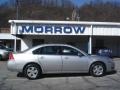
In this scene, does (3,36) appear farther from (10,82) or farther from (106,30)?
(10,82)

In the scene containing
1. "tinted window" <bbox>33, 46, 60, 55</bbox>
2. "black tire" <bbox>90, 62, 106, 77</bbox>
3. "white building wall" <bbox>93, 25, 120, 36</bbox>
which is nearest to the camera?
"tinted window" <bbox>33, 46, 60, 55</bbox>

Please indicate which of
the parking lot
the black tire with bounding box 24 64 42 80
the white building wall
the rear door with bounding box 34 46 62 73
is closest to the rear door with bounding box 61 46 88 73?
the rear door with bounding box 34 46 62 73

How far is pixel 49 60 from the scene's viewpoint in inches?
562

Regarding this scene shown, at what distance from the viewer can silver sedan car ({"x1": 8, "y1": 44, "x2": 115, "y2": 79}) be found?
46.4 feet

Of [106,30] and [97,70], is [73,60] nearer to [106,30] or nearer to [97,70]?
[97,70]

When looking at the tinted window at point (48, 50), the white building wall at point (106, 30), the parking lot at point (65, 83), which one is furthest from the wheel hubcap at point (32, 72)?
the white building wall at point (106, 30)

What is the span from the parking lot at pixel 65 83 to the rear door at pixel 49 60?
1.52 ft

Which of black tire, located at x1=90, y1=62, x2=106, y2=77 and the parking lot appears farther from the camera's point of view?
black tire, located at x1=90, y1=62, x2=106, y2=77

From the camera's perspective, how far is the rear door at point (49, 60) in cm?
1422

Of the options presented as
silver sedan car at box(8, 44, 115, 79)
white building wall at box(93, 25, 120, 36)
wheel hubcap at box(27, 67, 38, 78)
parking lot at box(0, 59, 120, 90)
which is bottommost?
parking lot at box(0, 59, 120, 90)

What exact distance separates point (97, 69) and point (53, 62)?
218 cm

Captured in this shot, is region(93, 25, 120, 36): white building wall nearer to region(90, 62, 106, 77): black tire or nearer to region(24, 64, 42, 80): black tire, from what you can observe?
region(90, 62, 106, 77): black tire

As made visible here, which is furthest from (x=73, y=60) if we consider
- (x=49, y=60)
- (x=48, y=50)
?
(x=48, y=50)

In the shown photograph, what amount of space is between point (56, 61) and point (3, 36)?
4323 centimetres
